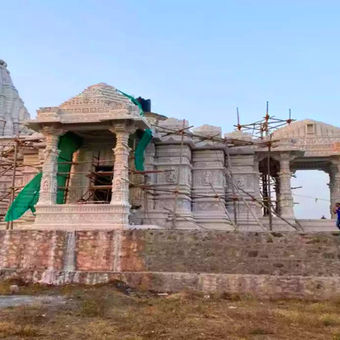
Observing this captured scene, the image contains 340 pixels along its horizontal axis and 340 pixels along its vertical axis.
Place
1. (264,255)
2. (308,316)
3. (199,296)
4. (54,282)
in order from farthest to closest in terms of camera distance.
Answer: (54,282), (264,255), (199,296), (308,316)

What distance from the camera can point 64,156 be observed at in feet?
58.8

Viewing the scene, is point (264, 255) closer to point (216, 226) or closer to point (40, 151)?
point (216, 226)

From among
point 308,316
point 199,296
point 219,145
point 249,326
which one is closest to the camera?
point 249,326

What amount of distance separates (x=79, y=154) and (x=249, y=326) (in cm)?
1313

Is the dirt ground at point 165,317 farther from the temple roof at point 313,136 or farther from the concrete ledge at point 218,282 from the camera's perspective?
the temple roof at point 313,136

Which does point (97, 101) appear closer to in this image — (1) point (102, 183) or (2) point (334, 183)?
(1) point (102, 183)

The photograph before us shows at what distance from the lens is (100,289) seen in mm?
11836

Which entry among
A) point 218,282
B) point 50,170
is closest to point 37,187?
point 50,170

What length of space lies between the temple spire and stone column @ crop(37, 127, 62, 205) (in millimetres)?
12544

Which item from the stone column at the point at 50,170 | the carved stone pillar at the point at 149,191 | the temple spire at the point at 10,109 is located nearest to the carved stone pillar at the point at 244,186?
the carved stone pillar at the point at 149,191

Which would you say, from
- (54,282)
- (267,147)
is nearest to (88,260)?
(54,282)

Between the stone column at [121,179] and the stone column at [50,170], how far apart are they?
2480mm

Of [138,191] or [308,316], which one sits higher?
[138,191]

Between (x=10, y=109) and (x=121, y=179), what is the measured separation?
59.5 feet
